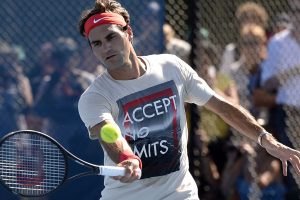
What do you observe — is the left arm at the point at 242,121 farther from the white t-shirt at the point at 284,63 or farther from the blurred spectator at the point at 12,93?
the white t-shirt at the point at 284,63

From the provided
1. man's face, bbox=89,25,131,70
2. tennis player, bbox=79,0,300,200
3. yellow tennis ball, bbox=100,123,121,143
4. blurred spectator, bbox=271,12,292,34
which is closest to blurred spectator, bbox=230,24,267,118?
blurred spectator, bbox=271,12,292,34

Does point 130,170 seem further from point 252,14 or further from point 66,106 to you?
point 252,14

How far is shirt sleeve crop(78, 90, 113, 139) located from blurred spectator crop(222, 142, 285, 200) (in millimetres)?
2880

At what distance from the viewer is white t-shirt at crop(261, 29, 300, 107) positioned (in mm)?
7211

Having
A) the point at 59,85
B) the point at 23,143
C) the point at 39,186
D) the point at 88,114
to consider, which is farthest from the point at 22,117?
the point at 88,114

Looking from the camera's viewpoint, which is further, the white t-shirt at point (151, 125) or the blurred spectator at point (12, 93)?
the blurred spectator at point (12, 93)

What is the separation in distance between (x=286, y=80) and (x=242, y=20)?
26.9 inches

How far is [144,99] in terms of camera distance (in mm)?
4449

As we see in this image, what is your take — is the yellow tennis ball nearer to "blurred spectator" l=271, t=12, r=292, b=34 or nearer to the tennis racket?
the tennis racket

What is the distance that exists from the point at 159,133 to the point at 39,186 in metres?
0.72

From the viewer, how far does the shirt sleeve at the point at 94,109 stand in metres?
4.21

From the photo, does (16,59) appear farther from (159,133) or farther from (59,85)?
(159,133)

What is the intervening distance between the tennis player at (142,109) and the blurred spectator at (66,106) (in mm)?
1833

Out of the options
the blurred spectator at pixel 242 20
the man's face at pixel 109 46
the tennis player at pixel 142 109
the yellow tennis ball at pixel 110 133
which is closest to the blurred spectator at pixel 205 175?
the blurred spectator at pixel 242 20
